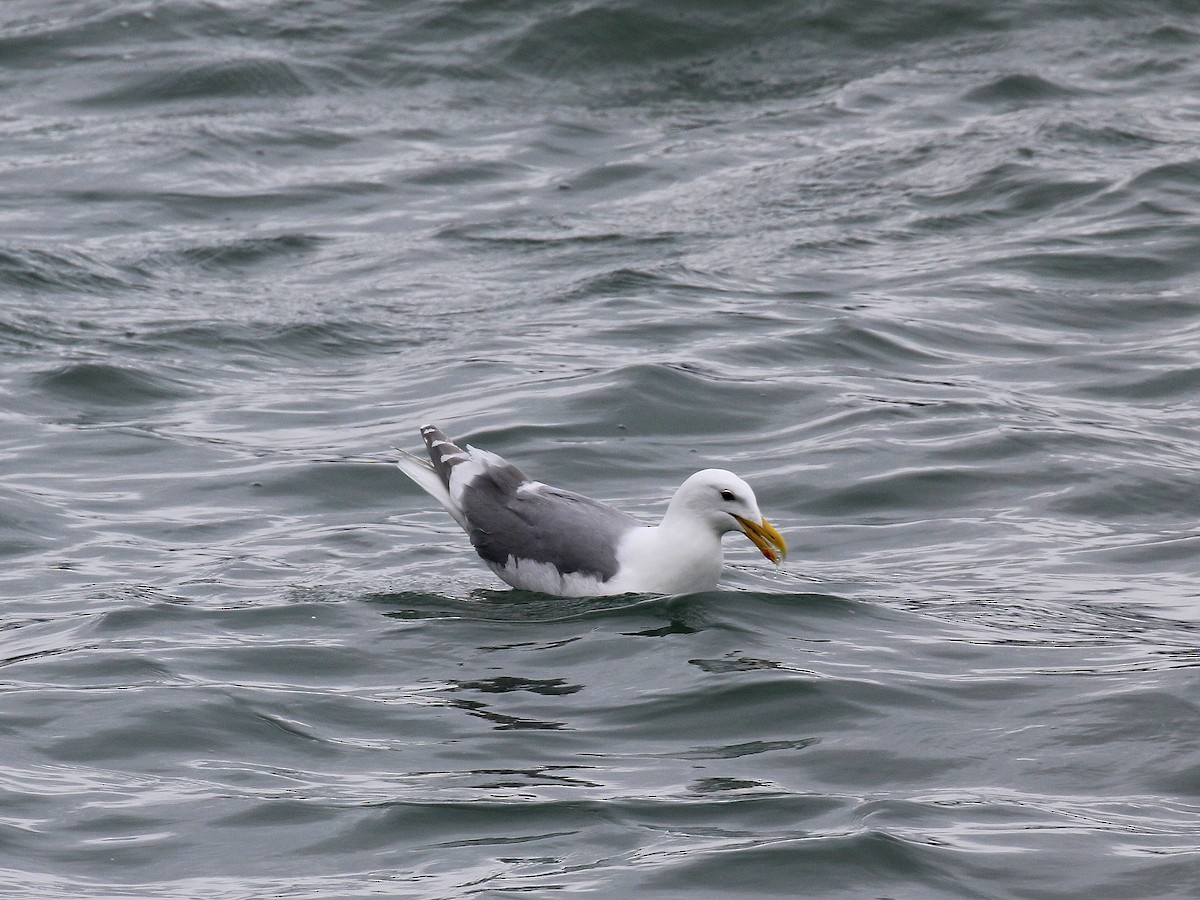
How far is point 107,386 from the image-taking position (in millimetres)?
11961

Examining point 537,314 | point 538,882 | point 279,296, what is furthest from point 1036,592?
point 279,296

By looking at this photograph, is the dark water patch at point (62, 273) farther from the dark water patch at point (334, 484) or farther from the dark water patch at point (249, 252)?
the dark water patch at point (334, 484)

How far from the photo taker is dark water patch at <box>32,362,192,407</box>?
38.9ft

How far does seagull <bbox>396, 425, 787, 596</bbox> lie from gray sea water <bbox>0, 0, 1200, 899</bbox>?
0.14m

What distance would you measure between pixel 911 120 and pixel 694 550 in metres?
9.97

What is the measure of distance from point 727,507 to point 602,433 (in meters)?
2.97

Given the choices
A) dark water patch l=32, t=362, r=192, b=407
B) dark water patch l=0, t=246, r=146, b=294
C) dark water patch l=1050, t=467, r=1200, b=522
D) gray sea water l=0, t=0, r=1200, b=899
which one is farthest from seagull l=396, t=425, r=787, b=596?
dark water patch l=0, t=246, r=146, b=294

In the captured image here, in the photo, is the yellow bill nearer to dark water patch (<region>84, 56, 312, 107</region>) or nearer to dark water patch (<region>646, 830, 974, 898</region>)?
dark water patch (<region>646, 830, 974, 898</region>)

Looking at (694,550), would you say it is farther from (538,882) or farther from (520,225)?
(520,225)

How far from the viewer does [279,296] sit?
1375 cm

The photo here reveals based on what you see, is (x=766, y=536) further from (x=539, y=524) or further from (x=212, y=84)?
(x=212, y=84)

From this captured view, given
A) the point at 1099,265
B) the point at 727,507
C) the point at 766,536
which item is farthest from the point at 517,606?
the point at 1099,265

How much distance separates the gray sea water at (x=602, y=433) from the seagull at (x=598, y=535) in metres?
0.14

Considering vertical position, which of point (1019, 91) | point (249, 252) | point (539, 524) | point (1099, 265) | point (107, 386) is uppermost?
point (1019, 91)
